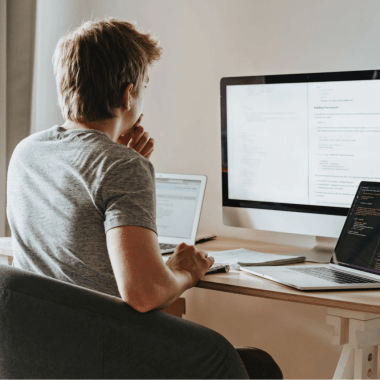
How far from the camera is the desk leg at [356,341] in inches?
44.2

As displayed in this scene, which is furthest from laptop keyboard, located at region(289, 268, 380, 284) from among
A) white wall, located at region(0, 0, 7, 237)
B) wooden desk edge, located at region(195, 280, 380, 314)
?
white wall, located at region(0, 0, 7, 237)

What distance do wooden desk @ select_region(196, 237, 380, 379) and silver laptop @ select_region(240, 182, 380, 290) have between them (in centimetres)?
2

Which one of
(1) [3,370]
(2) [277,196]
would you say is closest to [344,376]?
(2) [277,196]

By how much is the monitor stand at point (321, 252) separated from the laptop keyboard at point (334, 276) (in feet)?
0.50

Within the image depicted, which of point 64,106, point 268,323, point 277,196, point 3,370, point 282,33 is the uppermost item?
point 282,33

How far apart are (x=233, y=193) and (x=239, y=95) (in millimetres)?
305

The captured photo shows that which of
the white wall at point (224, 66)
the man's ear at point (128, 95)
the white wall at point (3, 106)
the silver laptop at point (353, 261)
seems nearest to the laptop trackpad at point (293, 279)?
the silver laptop at point (353, 261)

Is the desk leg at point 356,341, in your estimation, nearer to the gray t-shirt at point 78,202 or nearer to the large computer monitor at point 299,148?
the large computer monitor at point 299,148

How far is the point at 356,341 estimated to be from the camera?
1165 mm

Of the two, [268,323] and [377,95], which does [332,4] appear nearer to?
[377,95]

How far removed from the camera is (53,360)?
860 millimetres

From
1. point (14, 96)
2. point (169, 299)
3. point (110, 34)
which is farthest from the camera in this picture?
point (14, 96)

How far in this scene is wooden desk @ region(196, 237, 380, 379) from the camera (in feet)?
3.63

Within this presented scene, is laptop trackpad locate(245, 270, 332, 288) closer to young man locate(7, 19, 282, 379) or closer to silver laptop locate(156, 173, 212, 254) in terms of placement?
young man locate(7, 19, 282, 379)
